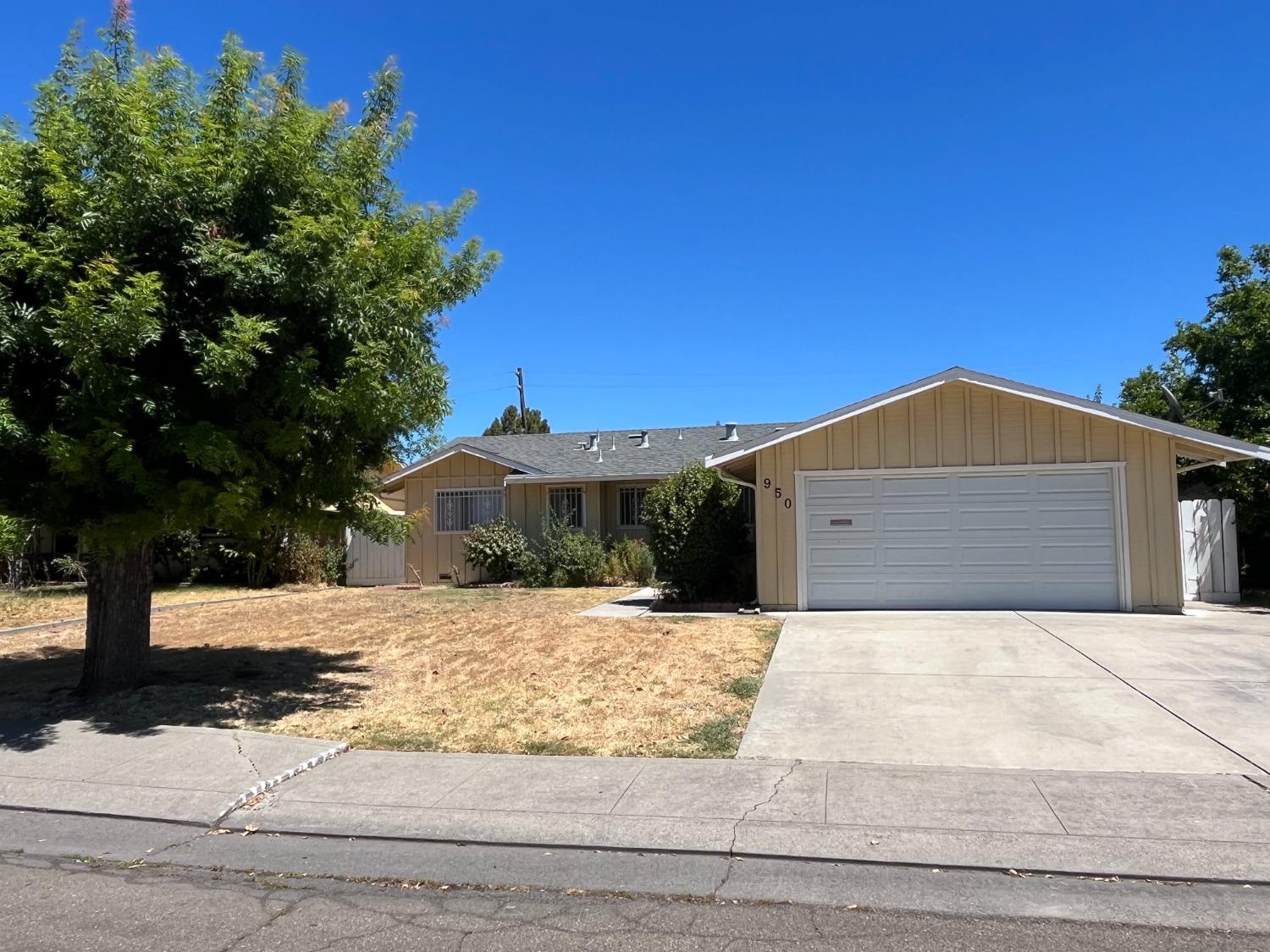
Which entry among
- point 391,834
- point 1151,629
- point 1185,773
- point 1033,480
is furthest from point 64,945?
point 1033,480

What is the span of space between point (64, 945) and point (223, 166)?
6193mm

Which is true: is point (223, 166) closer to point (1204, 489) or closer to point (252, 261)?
point (252, 261)

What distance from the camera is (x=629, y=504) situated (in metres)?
22.7

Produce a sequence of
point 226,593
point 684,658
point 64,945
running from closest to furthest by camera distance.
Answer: point 64,945
point 684,658
point 226,593

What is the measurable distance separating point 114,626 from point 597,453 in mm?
16302

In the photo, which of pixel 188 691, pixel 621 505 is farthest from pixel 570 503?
pixel 188 691

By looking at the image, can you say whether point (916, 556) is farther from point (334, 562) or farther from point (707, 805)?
point (334, 562)

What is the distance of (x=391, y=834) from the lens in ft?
17.7

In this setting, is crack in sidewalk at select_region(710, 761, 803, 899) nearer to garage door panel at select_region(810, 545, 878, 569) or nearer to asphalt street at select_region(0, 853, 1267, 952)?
asphalt street at select_region(0, 853, 1267, 952)

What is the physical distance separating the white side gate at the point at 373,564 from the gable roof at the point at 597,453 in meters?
1.75

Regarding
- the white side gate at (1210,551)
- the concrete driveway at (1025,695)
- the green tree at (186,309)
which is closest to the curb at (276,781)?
the green tree at (186,309)

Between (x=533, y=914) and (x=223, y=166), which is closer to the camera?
(x=533, y=914)

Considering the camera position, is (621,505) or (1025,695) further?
(621,505)

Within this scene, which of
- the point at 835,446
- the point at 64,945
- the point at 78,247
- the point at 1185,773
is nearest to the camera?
the point at 64,945
